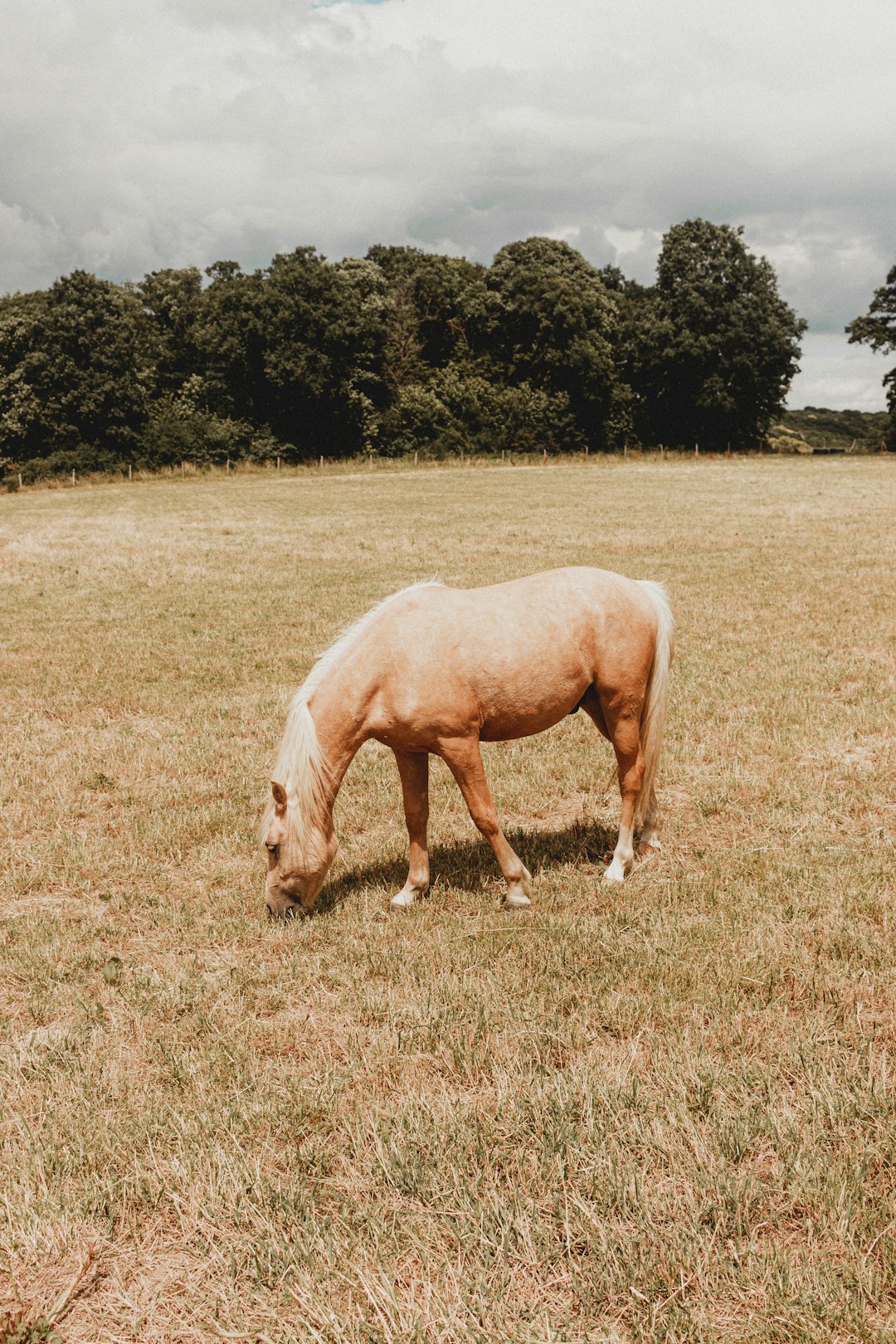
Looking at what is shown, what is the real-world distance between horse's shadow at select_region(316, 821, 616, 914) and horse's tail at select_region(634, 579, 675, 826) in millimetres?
544

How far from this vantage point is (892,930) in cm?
520

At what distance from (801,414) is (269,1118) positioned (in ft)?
410

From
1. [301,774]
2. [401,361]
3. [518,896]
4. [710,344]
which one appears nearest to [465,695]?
[301,774]

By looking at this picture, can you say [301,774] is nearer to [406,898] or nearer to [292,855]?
[292,855]

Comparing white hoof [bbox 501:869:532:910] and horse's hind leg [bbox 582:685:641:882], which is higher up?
horse's hind leg [bbox 582:685:641:882]

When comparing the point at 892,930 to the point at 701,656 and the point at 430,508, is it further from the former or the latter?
the point at 430,508

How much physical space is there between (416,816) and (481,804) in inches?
20.4

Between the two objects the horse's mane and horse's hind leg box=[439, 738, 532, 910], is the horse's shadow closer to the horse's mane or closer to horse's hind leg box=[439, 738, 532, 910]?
horse's hind leg box=[439, 738, 532, 910]

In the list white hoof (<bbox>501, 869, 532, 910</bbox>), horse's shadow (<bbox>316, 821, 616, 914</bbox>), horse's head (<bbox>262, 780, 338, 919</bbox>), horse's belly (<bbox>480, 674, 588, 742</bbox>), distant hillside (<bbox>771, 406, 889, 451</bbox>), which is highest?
distant hillside (<bbox>771, 406, 889, 451</bbox>)

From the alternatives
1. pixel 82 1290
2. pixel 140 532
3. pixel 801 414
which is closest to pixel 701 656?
pixel 82 1290

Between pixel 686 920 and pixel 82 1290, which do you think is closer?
pixel 82 1290

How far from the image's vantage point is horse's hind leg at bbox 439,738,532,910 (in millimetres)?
5719

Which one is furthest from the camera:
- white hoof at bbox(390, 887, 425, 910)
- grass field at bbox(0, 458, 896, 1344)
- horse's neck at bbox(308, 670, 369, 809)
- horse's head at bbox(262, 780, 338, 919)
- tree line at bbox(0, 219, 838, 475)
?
tree line at bbox(0, 219, 838, 475)

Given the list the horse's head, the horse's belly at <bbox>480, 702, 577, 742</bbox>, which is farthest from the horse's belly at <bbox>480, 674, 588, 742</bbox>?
the horse's head
